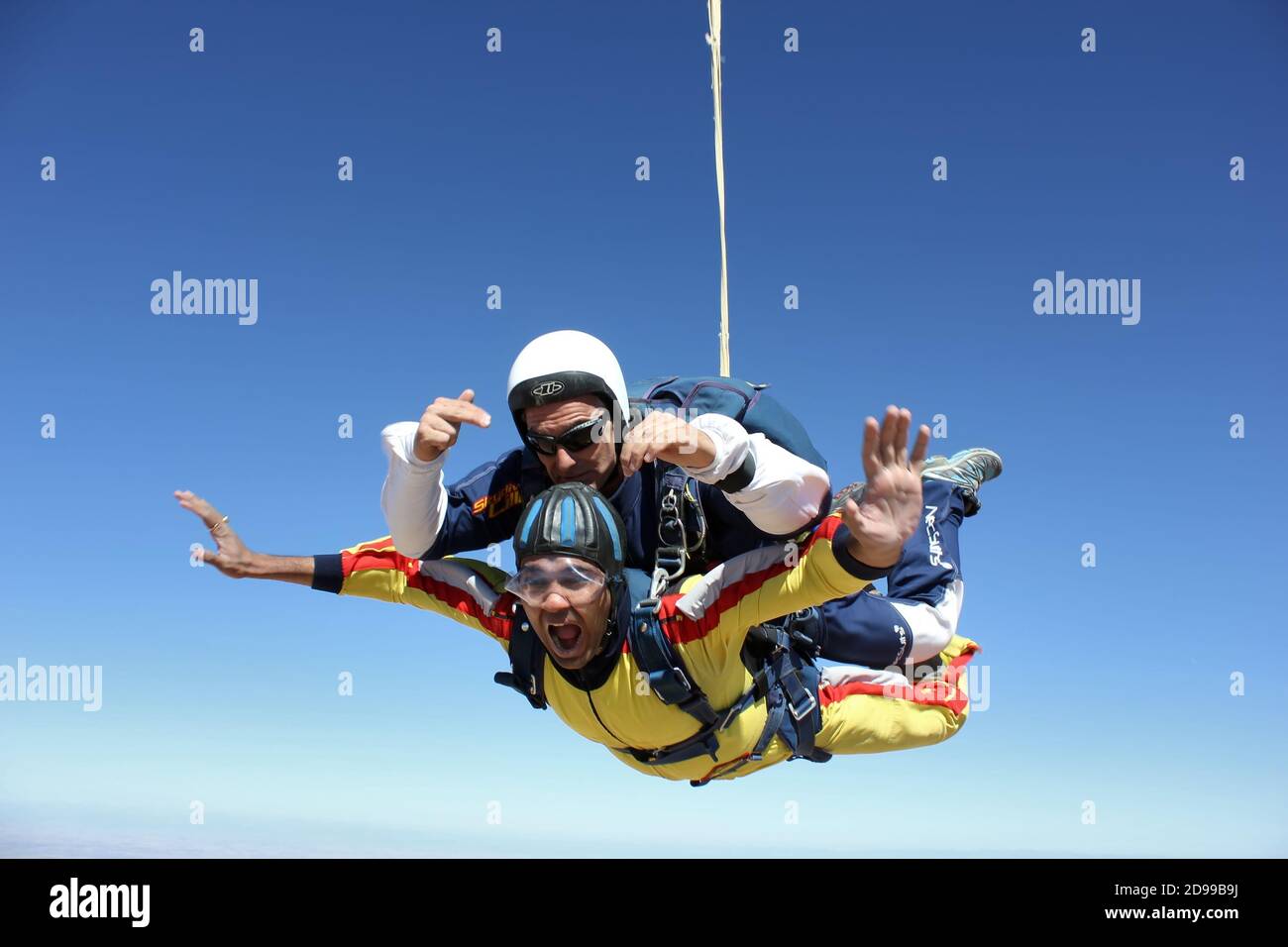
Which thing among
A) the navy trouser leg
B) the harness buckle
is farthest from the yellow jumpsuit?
the navy trouser leg

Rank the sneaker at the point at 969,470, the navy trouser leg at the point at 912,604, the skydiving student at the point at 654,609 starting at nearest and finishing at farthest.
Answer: the skydiving student at the point at 654,609 < the navy trouser leg at the point at 912,604 < the sneaker at the point at 969,470

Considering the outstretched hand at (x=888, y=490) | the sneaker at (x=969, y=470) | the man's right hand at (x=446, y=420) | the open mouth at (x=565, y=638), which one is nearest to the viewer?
the outstretched hand at (x=888, y=490)

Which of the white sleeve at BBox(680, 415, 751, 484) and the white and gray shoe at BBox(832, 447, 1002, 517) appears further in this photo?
the white and gray shoe at BBox(832, 447, 1002, 517)

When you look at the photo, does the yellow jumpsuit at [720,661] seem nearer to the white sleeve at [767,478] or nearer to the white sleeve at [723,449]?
the white sleeve at [767,478]

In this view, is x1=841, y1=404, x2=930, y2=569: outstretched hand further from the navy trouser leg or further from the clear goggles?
the navy trouser leg

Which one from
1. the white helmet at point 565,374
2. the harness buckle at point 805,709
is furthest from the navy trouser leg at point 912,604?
the white helmet at point 565,374

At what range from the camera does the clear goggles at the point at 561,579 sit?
9.39ft

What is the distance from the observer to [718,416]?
2.62 metres

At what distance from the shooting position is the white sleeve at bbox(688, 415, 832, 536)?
252cm

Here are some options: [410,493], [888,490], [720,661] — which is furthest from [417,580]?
[888,490]

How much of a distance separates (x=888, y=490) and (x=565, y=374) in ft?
3.54

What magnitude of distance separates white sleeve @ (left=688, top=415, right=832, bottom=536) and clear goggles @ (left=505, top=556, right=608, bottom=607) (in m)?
0.51

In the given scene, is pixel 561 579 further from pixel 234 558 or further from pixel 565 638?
pixel 234 558
